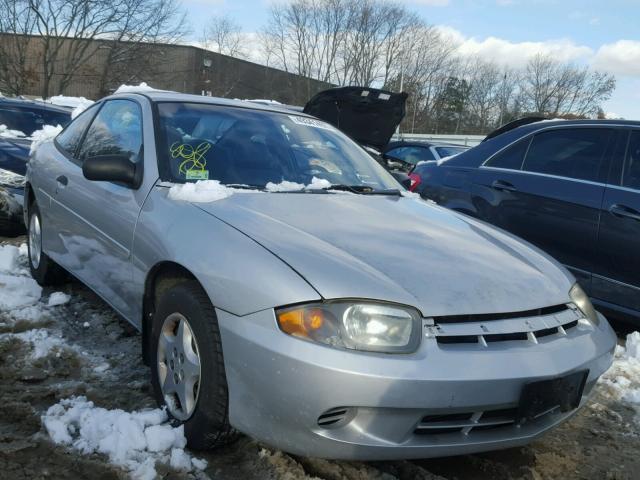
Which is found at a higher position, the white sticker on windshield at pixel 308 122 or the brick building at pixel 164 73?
the brick building at pixel 164 73

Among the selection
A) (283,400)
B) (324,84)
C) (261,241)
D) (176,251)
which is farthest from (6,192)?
(324,84)

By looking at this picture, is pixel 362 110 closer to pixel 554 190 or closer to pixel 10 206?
pixel 554 190

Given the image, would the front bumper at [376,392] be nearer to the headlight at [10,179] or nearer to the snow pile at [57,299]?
the snow pile at [57,299]

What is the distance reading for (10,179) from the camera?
5.77 meters

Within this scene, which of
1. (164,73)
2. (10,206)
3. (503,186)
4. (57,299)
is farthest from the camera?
(164,73)

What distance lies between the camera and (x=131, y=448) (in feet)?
7.44

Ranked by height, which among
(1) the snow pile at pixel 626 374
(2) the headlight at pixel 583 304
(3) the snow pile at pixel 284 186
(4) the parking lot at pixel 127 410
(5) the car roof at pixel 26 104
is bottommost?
(4) the parking lot at pixel 127 410

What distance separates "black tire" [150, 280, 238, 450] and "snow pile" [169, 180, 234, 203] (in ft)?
1.40

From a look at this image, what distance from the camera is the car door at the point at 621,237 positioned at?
379 centimetres

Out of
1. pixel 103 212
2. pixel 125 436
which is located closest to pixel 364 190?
pixel 103 212

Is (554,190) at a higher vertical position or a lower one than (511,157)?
lower

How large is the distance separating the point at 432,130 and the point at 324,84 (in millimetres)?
10389

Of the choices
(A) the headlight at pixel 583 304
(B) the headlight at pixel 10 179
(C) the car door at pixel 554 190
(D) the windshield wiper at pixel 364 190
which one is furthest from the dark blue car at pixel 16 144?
(A) the headlight at pixel 583 304

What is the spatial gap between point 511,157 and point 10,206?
4645 mm
